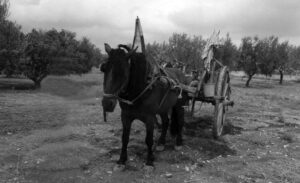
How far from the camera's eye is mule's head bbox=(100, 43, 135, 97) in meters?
4.67

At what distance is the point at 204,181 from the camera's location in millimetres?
5184

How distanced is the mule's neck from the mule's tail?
229cm

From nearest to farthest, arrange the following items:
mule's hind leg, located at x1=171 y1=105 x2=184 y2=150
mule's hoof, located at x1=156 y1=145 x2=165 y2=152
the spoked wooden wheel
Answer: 1. mule's hoof, located at x1=156 y1=145 x2=165 y2=152
2. mule's hind leg, located at x1=171 y1=105 x2=184 y2=150
3. the spoked wooden wheel

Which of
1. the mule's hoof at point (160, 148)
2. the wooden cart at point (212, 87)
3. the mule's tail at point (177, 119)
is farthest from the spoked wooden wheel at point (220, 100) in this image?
the mule's hoof at point (160, 148)

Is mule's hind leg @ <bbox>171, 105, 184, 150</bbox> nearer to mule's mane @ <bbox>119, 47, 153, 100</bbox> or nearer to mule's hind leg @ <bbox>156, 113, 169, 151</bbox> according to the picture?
mule's hind leg @ <bbox>156, 113, 169, 151</bbox>

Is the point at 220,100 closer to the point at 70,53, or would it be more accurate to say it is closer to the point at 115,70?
the point at 115,70

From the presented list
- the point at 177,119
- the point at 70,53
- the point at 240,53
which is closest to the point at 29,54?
the point at 70,53

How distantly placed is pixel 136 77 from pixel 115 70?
632 mm

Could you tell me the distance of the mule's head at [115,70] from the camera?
4668mm

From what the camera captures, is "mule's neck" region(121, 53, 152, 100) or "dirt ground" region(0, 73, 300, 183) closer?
"mule's neck" region(121, 53, 152, 100)

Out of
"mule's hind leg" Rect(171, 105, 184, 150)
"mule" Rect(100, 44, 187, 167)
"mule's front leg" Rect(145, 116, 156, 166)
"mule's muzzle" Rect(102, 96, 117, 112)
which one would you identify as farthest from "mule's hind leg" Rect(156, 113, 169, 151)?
"mule's muzzle" Rect(102, 96, 117, 112)

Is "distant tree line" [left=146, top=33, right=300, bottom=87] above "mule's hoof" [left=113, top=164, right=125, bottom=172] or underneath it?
above

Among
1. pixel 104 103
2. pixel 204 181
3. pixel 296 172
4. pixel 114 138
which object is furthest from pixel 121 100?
pixel 296 172

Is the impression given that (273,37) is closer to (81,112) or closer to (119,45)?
(81,112)
